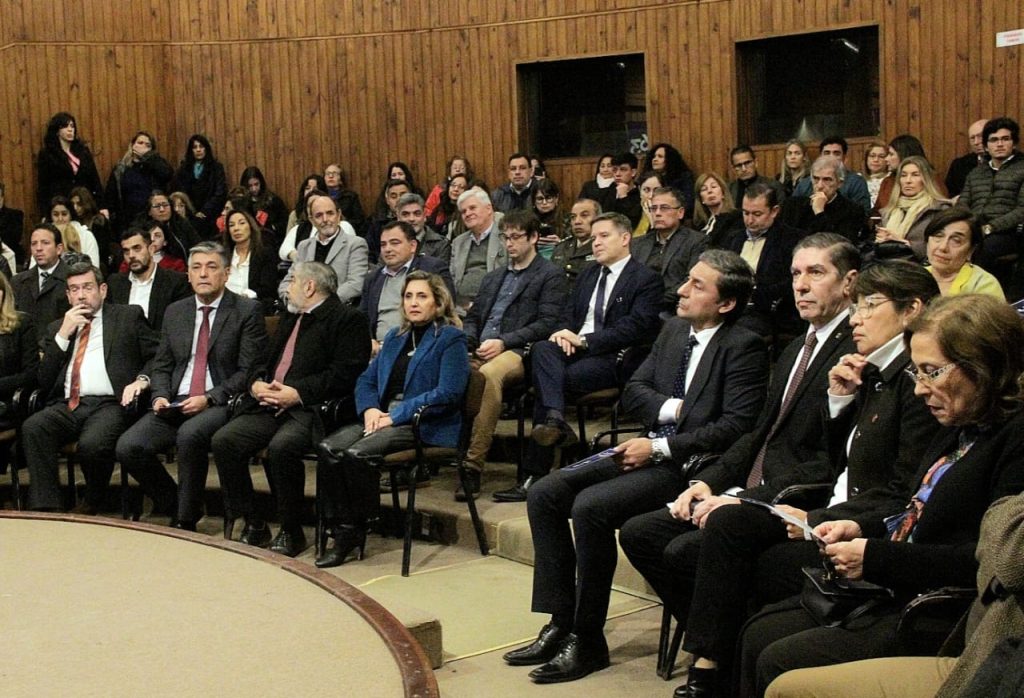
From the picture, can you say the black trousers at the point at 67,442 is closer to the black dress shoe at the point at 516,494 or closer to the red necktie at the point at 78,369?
the red necktie at the point at 78,369

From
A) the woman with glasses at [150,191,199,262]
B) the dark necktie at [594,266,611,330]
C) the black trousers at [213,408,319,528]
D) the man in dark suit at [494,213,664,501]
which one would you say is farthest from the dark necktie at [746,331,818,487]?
the woman with glasses at [150,191,199,262]

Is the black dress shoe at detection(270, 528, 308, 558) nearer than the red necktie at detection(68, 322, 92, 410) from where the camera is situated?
Yes

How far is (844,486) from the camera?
323 centimetres

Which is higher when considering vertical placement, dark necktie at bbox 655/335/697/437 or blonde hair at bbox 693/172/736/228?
blonde hair at bbox 693/172/736/228

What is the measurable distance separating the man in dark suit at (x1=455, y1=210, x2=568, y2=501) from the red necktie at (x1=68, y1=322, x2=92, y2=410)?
1.71 meters

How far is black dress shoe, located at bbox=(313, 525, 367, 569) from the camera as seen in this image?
16.2ft

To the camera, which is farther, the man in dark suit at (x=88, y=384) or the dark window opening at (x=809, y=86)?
the dark window opening at (x=809, y=86)

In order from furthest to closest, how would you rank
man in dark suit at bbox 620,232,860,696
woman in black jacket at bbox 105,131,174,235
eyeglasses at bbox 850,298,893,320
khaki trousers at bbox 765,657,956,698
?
woman in black jacket at bbox 105,131,174,235 < man in dark suit at bbox 620,232,860,696 < eyeglasses at bbox 850,298,893,320 < khaki trousers at bbox 765,657,956,698

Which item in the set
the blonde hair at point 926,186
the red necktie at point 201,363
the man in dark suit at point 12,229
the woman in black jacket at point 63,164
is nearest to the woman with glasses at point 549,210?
the blonde hair at point 926,186

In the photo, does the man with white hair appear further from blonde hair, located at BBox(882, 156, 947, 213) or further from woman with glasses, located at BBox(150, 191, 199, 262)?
woman with glasses, located at BBox(150, 191, 199, 262)

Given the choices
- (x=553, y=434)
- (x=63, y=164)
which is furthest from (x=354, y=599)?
(x=63, y=164)

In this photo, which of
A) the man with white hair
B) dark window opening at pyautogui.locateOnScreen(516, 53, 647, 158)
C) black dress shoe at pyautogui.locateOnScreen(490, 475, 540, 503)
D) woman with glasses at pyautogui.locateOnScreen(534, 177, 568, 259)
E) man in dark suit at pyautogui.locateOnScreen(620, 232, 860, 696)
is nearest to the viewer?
man in dark suit at pyautogui.locateOnScreen(620, 232, 860, 696)

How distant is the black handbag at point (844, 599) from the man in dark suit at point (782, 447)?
2.04ft

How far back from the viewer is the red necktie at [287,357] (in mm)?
5388
